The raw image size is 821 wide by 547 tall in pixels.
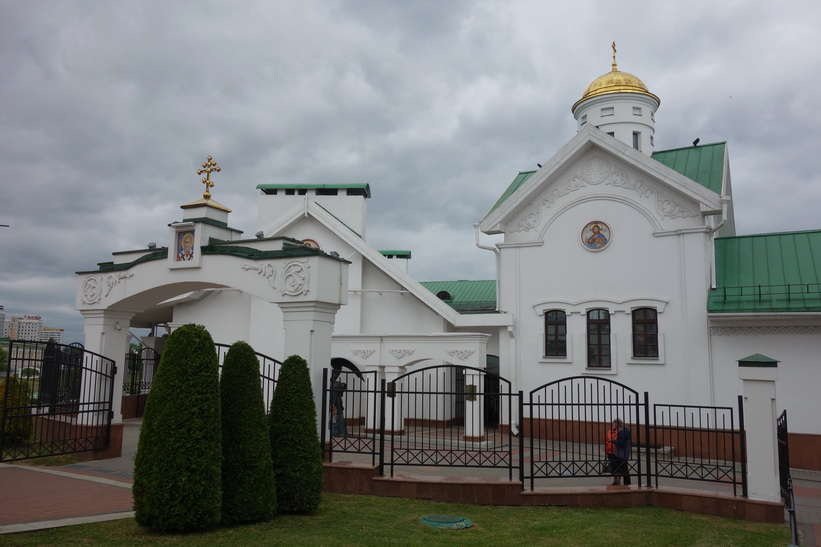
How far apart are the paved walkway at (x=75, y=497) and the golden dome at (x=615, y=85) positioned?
45.6 ft

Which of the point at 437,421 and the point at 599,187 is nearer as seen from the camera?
the point at 437,421

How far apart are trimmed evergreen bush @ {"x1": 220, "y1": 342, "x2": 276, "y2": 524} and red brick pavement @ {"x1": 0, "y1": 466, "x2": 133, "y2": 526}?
184cm

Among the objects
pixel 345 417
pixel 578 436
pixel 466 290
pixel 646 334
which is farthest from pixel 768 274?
pixel 466 290

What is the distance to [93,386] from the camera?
13.3 metres

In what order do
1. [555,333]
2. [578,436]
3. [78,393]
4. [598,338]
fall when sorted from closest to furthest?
[78,393], [578,436], [598,338], [555,333]

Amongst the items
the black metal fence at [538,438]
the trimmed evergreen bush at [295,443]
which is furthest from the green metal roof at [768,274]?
the trimmed evergreen bush at [295,443]

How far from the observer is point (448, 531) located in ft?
28.1

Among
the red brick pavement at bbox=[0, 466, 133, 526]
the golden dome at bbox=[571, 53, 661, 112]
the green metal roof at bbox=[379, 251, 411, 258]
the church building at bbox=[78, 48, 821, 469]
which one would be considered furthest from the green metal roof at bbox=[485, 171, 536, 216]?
the red brick pavement at bbox=[0, 466, 133, 526]

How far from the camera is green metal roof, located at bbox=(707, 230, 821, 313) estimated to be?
1574 cm

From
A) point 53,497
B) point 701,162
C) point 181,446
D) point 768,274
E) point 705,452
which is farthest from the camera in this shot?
point 701,162

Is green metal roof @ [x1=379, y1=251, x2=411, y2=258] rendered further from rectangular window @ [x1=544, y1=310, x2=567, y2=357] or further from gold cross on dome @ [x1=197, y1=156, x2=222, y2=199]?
gold cross on dome @ [x1=197, y1=156, x2=222, y2=199]

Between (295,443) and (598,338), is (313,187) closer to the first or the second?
(598,338)

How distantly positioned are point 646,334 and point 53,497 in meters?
14.2

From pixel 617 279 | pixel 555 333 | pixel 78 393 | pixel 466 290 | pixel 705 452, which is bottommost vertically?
pixel 705 452
